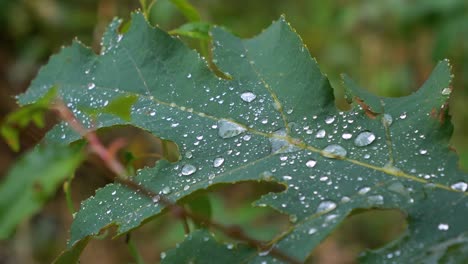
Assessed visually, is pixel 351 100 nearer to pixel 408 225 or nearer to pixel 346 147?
pixel 346 147

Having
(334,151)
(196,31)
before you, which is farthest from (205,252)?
(196,31)

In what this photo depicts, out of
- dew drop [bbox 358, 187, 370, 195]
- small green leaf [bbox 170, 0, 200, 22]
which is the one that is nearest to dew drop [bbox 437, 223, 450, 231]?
dew drop [bbox 358, 187, 370, 195]

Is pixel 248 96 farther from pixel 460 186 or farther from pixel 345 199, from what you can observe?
A: pixel 460 186

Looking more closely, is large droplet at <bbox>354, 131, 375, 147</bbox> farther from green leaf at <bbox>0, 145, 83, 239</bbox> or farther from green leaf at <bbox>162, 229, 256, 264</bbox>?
green leaf at <bbox>0, 145, 83, 239</bbox>

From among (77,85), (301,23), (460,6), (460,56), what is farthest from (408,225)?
(301,23)

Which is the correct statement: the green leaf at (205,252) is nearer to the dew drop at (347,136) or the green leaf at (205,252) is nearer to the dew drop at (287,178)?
the dew drop at (287,178)

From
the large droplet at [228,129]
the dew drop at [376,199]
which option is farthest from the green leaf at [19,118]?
the dew drop at [376,199]
